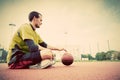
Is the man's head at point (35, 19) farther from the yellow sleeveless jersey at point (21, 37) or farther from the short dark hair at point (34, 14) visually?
the yellow sleeveless jersey at point (21, 37)

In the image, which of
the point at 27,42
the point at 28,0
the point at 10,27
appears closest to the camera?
the point at 27,42

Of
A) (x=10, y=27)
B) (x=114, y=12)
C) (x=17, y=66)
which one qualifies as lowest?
(x=17, y=66)

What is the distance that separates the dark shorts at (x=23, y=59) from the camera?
277 cm

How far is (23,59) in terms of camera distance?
282 cm

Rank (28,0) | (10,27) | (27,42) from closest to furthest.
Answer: (27,42) → (10,27) → (28,0)

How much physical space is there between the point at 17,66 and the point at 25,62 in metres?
0.16

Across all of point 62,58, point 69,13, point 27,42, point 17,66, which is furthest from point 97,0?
point 17,66

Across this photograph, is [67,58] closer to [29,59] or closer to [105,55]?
[29,59]

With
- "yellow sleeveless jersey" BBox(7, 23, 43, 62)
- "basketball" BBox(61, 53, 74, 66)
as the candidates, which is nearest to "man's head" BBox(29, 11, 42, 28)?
"yellow sleeveless jersey" BBox(7, 23, 43, 62)

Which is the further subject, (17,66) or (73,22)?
(73,22)

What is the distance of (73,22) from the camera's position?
3.43m

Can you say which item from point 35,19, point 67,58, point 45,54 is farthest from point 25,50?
point 67,58

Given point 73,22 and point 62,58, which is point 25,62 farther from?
point 73,22

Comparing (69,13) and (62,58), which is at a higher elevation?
(69,13)
